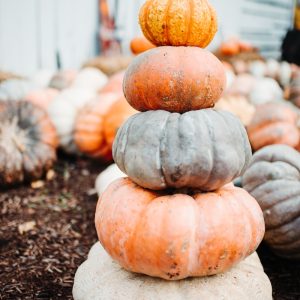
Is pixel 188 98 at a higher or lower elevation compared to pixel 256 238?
higher

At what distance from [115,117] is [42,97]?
63.4 inches

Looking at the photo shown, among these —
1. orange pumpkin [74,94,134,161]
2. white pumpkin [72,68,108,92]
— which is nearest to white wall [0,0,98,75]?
white pumpkin [72,68,108,92]

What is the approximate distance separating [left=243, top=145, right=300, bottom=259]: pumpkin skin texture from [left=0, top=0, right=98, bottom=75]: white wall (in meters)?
5.52

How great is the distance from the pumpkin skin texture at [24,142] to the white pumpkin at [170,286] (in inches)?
87.3

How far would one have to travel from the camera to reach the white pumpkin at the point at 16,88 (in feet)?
19.3

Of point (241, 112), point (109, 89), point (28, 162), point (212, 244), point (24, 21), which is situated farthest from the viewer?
point (24, 21)

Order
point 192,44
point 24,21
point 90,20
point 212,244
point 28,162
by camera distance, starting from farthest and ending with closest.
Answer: point 90,20 → point 24,21 → point 28,162 → point 192,44 → point 212,244

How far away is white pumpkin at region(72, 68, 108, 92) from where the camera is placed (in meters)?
6.35

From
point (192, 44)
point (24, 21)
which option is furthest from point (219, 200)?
point (24, 21)

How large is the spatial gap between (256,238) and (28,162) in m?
2.88

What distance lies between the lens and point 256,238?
1.97 m

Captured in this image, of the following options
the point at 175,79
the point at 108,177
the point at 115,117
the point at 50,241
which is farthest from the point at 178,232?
the point at 115,117

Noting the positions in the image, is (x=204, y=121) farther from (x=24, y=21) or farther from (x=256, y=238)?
(x=24, y=21)

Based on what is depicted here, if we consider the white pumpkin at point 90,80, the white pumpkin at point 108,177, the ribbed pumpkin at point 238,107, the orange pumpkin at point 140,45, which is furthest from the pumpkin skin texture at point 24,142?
the ribbed pumpkin at point 238,107
